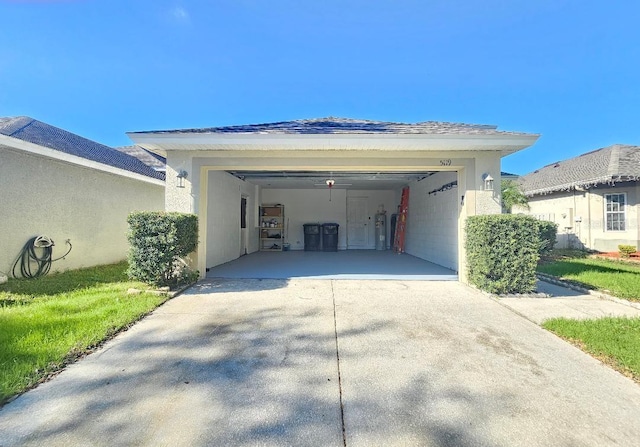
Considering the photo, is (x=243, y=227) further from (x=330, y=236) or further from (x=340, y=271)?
(x=340, y=271)

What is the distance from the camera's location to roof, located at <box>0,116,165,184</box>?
6421 millimetres

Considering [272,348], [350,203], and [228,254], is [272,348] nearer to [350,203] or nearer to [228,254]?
[228,254]

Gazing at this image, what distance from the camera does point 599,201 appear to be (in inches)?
460

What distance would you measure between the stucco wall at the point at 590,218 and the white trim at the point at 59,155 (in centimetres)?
1636

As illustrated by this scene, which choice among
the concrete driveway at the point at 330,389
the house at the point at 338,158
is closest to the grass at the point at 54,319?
the concrete driveway at the point at 330,389

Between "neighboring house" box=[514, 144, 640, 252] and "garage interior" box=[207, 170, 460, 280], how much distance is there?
7019 millimetres

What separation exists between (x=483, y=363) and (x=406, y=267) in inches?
224

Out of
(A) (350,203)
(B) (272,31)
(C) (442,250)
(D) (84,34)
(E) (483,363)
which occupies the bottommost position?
(E) (483,363)

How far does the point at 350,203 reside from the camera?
14.0m

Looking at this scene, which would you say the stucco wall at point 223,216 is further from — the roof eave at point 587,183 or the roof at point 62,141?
the roof eave at point 587,183

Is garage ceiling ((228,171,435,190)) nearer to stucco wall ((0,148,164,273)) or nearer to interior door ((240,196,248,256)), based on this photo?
interior door ((240,196,248,256))

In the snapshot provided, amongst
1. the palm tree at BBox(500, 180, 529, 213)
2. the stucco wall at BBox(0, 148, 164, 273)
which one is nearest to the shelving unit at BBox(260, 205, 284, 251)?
the stucco wall at BBox(0, 148, 164, 273)

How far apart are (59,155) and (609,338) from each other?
31.5 ft

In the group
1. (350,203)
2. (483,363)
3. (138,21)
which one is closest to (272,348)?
(483,363)
